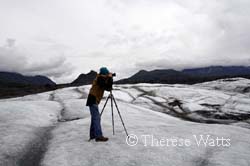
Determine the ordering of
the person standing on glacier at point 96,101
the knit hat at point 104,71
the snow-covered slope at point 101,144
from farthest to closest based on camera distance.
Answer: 1. the person standing on glacier at point 96,101
2. the knit hat at point 104,71
3. the snow-covered slope at point 101,144

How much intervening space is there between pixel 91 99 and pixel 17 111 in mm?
11720

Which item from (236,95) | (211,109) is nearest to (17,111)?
(211,109)

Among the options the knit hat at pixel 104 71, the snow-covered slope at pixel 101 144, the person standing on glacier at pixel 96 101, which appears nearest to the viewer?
the snow-covered slope at pixel 101 144

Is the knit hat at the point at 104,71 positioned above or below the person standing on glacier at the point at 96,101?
above

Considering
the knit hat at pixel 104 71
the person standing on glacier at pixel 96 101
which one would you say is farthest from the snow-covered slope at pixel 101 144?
the knit hat at pixel 104 71

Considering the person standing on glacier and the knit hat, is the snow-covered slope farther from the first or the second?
the knit hat

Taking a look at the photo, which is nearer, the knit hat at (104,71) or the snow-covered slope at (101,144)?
the snow-covered slope at (101,144)

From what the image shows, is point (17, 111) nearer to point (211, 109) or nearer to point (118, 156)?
point (118, 156)

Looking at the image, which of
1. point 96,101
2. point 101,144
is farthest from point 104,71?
point 101,144

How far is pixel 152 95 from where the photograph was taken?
42.1 metres

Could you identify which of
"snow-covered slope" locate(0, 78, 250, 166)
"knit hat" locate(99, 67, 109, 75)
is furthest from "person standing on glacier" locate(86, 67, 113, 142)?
"snow-covered slope" locate(0, 78, 250, 166)

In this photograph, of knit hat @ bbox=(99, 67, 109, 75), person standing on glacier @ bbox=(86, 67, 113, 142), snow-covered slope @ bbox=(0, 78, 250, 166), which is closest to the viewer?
snow-covered slope @ bbox=(0, 78, 250, 166)

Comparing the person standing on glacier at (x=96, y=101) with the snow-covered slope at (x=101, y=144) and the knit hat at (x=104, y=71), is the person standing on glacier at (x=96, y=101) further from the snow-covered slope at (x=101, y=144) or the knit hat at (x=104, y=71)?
the snow-covered slope at (x=101, y=144)

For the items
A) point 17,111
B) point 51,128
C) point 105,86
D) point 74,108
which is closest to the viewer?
point 105,86
